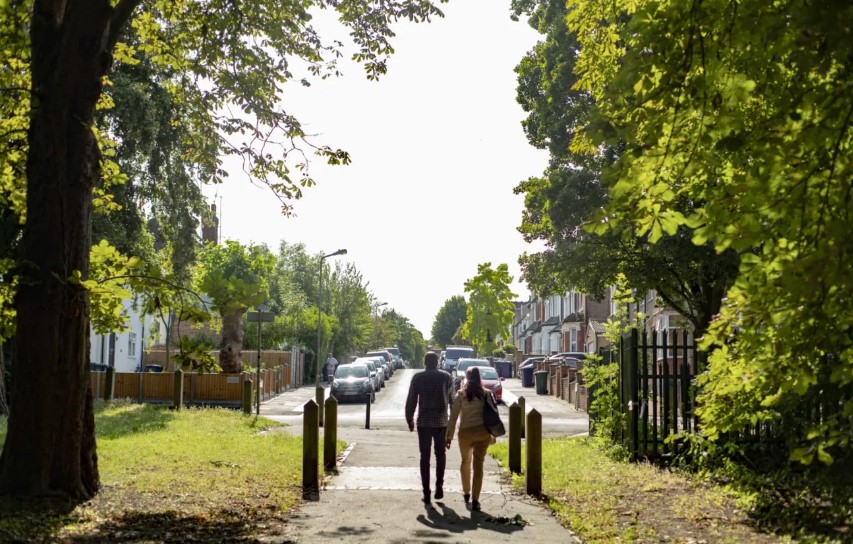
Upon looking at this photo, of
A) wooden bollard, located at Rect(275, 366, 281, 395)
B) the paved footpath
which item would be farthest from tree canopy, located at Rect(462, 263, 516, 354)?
the paved footpath

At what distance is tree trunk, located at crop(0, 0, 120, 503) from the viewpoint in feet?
31.1

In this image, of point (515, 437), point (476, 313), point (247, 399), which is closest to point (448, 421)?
point (515, 437)

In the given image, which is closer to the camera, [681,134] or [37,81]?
[681,134]

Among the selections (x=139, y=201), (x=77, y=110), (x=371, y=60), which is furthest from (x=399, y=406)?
(x=77, y=110)

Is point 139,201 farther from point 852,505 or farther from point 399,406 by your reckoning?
point 852,505

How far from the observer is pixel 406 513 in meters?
9.95

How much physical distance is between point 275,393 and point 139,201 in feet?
58.3

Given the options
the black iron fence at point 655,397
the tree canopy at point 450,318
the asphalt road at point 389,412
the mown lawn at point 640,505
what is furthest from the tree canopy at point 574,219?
the tree canopy at point 450,318

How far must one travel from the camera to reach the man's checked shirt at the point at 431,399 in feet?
36.7

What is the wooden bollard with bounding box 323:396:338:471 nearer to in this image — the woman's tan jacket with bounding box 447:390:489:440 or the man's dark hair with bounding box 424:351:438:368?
the man's dark hair with bounding box 424:351:438:368

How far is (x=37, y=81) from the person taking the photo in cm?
984

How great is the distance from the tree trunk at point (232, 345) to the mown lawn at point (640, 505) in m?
22.3

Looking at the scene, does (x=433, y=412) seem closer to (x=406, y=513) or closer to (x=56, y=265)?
(x=406, y=513)

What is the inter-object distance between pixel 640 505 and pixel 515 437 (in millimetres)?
3717
